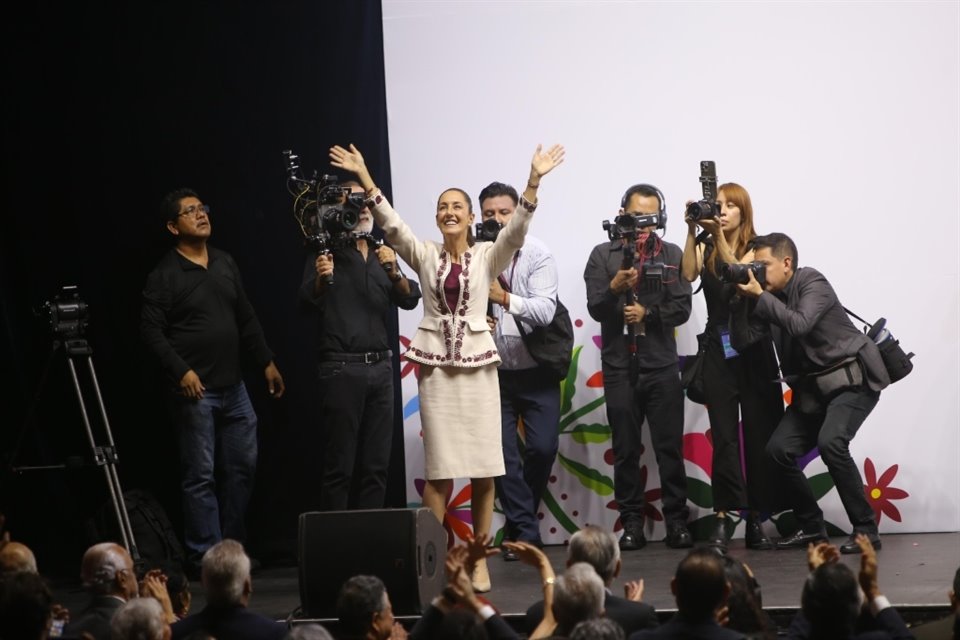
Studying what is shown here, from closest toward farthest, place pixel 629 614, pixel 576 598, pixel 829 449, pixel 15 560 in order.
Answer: pixel 576 598
pixel 629 614
pixel 15 560
pixel 829 449

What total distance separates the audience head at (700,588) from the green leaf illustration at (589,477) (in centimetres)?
313

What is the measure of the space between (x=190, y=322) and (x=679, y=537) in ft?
7.78

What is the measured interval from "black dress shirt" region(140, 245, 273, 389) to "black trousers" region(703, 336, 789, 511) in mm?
2144

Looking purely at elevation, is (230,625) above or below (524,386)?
below

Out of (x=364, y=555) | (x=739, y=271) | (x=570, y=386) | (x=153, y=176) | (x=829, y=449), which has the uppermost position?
(x=153, y=176)

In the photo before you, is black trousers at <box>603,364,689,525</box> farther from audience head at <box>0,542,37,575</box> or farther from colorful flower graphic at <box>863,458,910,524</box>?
audience head at <box>0,542,37,575</box>

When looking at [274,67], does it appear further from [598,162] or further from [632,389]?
[632,389]

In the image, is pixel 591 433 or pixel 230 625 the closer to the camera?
pixel 230 625

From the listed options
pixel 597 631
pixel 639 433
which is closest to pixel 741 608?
pixel 597 631

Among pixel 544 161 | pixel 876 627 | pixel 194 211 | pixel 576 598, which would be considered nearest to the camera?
pixel 576 598

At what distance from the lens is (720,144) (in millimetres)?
6438

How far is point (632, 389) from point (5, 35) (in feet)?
11.3

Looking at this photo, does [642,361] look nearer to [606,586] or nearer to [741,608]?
[606,586]

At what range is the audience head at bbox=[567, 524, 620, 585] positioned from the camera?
12.7ft
